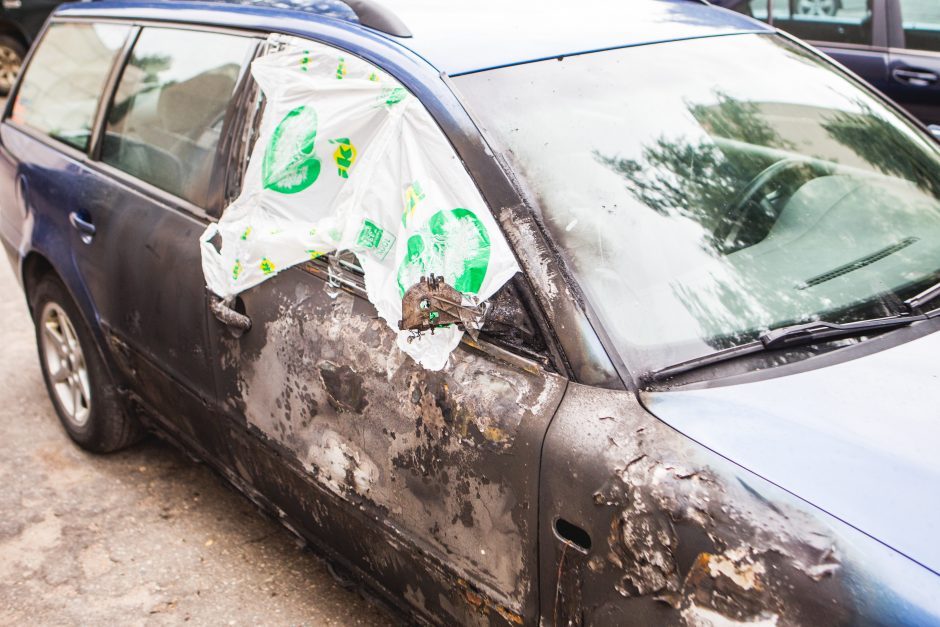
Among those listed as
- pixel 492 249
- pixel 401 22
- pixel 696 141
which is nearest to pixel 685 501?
pixel 492 249

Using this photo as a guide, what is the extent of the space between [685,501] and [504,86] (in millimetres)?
1034

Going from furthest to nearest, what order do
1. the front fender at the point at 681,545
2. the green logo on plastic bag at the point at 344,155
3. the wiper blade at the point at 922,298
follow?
the green logo on plastic bag at the point at 344,155
the wiper blade at the point at 922,298
the front fender at the point at 681,545

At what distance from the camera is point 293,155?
7.78ft

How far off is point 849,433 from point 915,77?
426 cm

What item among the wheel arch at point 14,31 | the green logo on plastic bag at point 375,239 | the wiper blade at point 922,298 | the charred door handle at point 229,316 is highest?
the wheel arch at point 14,31

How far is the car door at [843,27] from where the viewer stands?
5254 millimetres

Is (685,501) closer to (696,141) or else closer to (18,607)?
(696,141)

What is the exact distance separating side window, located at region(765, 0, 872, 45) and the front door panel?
4272 millimetres

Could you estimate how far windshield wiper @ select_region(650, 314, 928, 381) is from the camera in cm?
178

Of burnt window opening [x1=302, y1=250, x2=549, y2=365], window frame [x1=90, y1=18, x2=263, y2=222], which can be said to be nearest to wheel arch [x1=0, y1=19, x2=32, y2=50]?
window frame [x1=90, y1=18, x2=263, y2=222]

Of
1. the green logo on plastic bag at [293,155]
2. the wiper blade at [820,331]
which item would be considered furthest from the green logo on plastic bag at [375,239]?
the wiper blade at [820,331]

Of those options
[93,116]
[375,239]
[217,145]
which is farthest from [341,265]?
[93,116]

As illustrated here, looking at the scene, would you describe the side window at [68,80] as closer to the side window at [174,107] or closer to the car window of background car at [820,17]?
the side window at [174,107]

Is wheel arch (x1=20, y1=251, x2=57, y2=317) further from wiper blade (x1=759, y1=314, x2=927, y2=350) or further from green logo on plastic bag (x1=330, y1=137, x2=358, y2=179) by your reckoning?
wiper blade (x1=759, y1=314, x2=927, y2=350)
